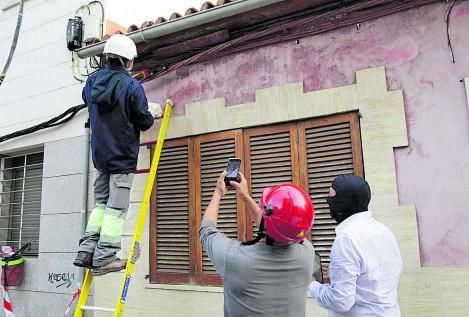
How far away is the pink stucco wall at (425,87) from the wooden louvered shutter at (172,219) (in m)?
1.35

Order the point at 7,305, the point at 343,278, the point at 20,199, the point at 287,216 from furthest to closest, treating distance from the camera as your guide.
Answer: the point at 20,199 < the point at 7,305 < the point at 343,278 < the point at 287,216

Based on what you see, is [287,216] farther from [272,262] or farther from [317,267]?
[317,267]

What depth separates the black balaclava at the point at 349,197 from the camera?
253 centimetres

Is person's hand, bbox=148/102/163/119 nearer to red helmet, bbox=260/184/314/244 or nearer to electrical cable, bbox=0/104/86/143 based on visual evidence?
electrical cable, bbox=0/104/86/143

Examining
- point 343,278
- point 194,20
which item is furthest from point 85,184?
point 343,278

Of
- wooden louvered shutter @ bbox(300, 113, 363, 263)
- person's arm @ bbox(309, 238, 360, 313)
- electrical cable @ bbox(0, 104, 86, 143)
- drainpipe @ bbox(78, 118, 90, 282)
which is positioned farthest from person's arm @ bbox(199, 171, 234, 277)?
electrical cable @ bbox(0, 104, 86, 143)

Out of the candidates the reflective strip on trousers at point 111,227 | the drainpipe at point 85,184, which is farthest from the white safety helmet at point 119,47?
the drainpipe at point 85,184

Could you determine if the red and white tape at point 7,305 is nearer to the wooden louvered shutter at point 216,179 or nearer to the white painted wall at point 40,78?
the white painted wall at point 40,78

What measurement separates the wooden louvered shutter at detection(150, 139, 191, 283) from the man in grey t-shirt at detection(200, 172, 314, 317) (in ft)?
6.82

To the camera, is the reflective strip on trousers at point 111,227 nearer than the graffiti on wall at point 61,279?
Yes

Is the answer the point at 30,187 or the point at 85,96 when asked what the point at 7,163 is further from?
the point at 85,96

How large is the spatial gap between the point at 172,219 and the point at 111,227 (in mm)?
1135

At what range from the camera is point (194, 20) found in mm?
3975

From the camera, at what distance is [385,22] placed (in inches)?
138
